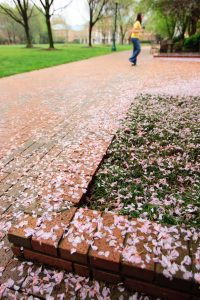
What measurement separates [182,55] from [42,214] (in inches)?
659

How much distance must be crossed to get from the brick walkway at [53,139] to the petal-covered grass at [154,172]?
0.21m

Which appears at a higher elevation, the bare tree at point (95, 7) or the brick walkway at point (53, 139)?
the bare tree at point (95, 7)

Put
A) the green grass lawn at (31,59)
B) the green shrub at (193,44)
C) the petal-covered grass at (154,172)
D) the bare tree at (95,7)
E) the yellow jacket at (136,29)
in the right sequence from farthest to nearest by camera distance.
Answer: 1. the bare tree at (95,7)
2. the green shrub at (193,44)
3. the green grass lawn at (31,59)
4. the yellow jacket at (136,29)
5. the petal-covered grass at (154,172)

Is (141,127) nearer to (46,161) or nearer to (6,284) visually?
(46,161)

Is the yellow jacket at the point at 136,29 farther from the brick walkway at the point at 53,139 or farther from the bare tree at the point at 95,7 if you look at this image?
the bare tree at the point at 95,7

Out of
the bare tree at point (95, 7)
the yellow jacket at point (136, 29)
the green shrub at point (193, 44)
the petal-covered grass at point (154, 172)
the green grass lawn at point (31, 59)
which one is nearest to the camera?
the petal-covered grass at point (154, 172)

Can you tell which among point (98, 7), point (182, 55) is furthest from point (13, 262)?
point (98, 7)

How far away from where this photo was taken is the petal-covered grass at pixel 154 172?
204 cm

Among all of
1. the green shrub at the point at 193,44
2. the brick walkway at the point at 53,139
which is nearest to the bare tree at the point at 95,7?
the green shrub at the point at 193,44

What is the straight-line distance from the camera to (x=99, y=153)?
9.52 ft

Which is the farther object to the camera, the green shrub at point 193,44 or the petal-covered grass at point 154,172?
the green shrub at point 193,44

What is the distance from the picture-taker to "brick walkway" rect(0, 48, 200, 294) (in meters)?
2.09

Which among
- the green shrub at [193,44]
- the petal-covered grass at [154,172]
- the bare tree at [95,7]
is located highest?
the bare tree at [95,7]

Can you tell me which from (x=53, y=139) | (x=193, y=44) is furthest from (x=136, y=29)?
(x=53, y=139)
